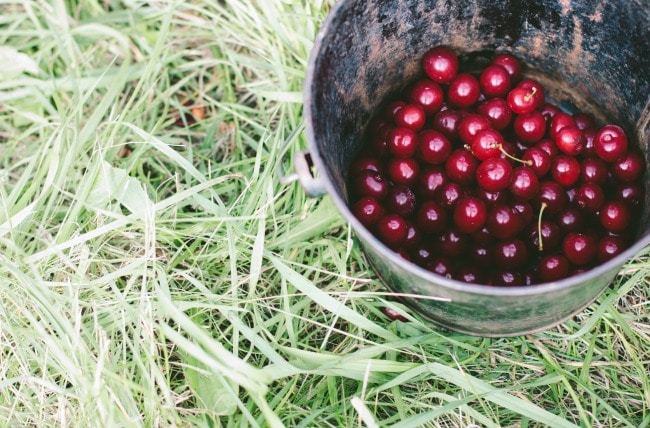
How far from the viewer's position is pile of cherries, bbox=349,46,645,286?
2.02 metres

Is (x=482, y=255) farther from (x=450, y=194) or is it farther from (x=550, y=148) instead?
(x=550, y=148)

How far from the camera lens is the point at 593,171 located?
211 cm

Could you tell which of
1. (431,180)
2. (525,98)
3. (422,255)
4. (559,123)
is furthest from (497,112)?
(422,255)

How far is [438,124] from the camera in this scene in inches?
87.0

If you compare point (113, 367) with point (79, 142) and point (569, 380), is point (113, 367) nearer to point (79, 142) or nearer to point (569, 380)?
point (79, 142)

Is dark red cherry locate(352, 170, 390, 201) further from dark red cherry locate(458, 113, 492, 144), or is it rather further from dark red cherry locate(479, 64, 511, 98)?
dark red cherry locate(479, 64, 511, 98)

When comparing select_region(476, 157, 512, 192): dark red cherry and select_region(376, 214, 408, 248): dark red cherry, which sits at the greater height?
→ select_region(476, 157, 512, 192): dark red cherry

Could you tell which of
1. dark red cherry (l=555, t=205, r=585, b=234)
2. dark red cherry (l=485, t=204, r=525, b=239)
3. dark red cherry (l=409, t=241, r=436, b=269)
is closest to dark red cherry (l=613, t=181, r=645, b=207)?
dark red cherry (l=555, t=205, r=585, b=234)

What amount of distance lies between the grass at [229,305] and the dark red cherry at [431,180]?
30cm

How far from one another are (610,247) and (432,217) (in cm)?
55

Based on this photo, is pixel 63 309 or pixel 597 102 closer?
pixel 63 309

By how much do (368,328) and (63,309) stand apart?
99 centimetres

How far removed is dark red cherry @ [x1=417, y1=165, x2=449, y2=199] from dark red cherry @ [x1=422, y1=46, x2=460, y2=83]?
12.3 inches

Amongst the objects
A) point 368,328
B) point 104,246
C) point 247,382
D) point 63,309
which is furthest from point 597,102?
point 63,309
